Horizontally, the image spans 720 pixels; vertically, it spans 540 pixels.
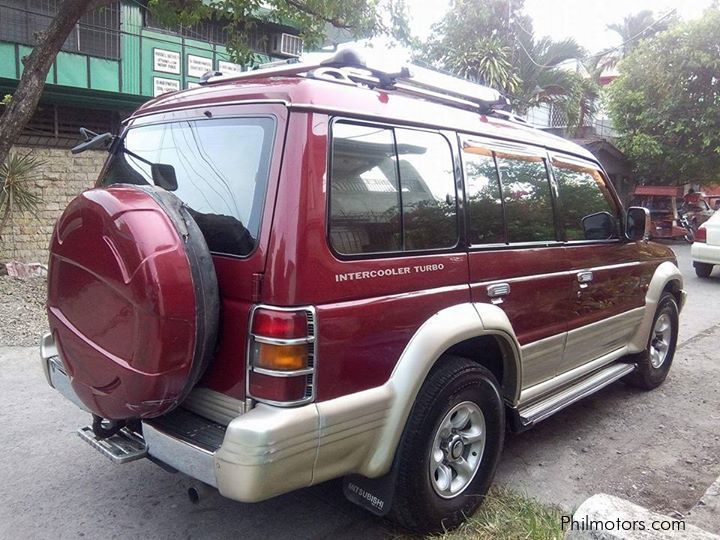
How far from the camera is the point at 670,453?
405 centimetres

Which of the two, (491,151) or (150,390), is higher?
(491,151)

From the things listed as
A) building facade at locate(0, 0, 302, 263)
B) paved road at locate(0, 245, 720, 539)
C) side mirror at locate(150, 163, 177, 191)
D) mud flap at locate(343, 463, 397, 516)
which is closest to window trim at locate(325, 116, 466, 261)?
side mirror at locate(150, 163, 177, 191)

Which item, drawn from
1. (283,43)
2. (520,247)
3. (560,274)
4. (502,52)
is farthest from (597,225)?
(283,43)

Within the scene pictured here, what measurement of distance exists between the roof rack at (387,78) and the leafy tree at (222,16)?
458 cm

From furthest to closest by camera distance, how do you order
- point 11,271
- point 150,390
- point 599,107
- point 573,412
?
point 599,107, point 11,271, point 573,412, point 150,390

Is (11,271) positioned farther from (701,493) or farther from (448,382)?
(701,493)

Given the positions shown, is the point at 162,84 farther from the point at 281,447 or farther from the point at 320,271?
the point at 281,447

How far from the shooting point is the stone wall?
9.65 meters

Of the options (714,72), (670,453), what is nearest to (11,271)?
(670,453)

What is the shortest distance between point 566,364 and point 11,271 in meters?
7.56

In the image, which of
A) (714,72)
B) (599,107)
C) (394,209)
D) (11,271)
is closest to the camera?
Result: (394,209)

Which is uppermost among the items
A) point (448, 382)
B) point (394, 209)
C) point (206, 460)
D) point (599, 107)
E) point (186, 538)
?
point (599, 107)

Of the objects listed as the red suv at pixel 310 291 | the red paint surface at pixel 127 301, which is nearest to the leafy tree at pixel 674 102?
the red suv at pixel 310 291

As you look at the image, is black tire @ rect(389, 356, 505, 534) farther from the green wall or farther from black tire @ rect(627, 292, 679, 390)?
the green wall
